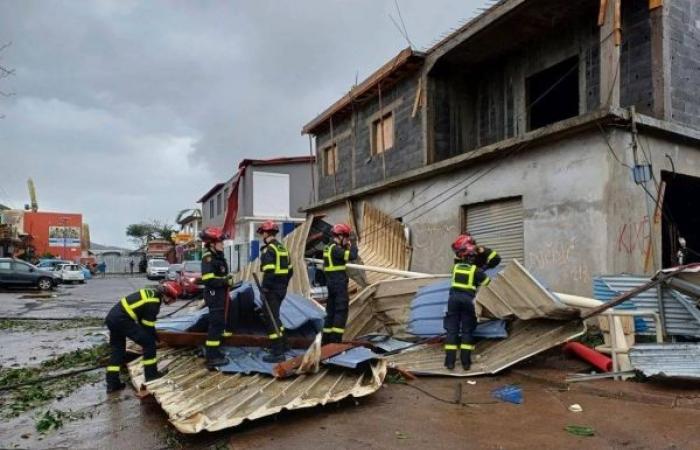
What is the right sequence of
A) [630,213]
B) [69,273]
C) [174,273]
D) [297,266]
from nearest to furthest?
[630,213] → [297,266] → [174,273] → [69,273]

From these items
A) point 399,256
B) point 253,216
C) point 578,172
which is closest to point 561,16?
point 578,172

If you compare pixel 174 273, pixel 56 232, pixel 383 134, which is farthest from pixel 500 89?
pixel 56 232

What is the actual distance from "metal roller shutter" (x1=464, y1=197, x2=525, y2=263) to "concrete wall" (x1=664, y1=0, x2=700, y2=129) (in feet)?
9.93

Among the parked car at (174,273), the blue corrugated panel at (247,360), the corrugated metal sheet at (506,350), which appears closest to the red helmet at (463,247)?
the corrugated metal sheet at (506,350)

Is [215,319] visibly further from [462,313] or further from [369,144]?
[369,144]

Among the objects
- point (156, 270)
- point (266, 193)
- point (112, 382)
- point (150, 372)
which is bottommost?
point (156, 270)

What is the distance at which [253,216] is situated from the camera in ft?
97.1

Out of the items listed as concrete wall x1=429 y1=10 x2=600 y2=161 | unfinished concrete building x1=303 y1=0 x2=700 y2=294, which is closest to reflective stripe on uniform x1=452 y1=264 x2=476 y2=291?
unfinished concrete building x1=303 y1=0 x2=700 y2=294

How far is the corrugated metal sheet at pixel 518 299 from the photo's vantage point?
566cm

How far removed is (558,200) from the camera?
866 centimetres

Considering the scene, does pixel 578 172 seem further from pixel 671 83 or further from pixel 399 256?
pixel 399 256

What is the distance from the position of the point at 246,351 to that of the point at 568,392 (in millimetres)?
3655

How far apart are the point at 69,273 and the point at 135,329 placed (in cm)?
2932

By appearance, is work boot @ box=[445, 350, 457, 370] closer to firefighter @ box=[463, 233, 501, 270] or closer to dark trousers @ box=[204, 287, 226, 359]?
firefighter @ box=[463, 233, 501, 270]
